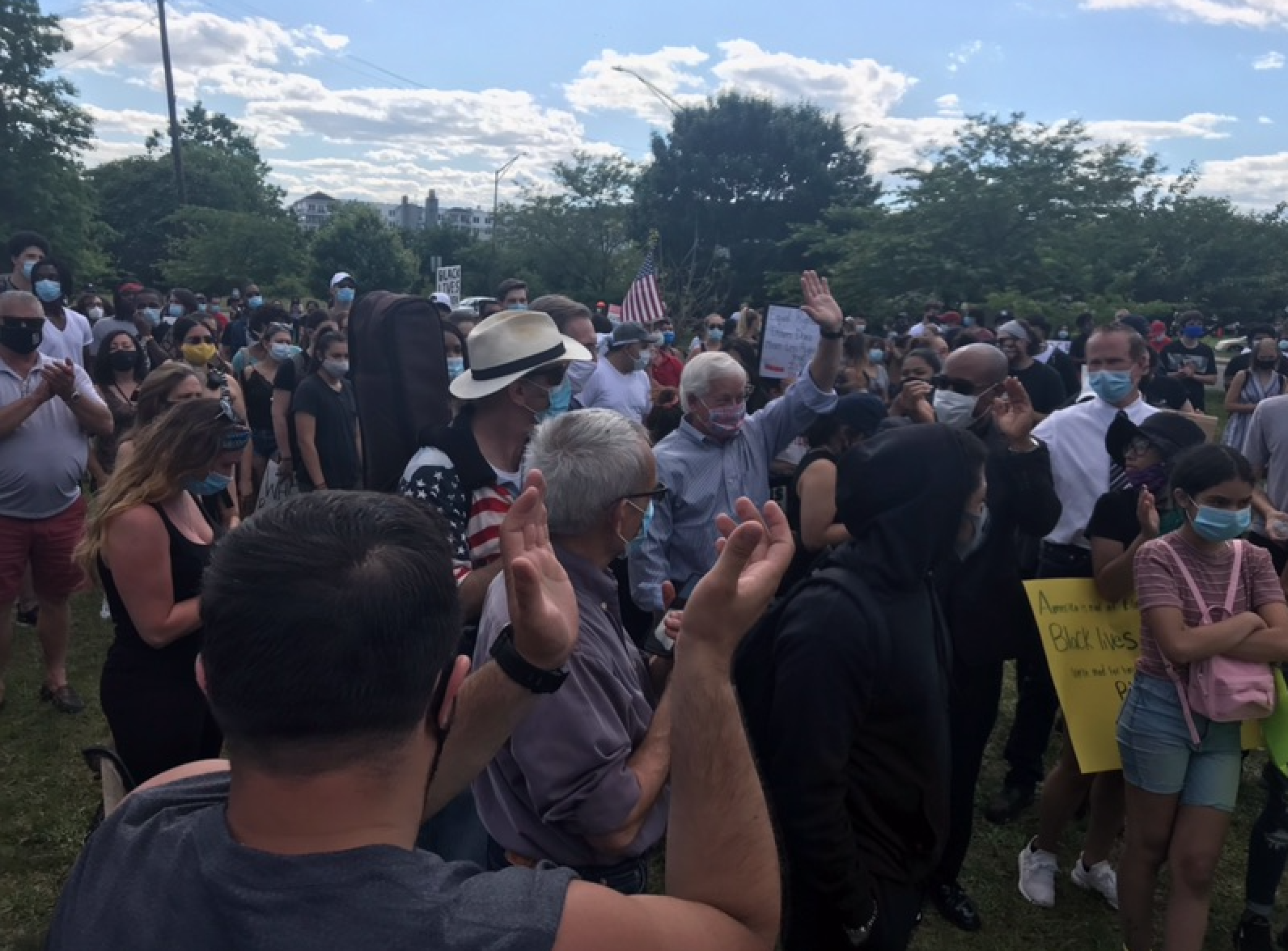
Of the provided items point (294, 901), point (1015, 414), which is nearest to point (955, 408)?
point (1015, 414)

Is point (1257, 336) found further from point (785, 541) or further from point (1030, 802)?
point (785, 541)

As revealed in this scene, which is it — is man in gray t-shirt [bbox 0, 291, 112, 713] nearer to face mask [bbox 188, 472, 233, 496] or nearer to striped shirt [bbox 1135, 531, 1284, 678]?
face mask [bbox 188, 472, 233, 496]

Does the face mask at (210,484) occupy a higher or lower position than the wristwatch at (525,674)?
lower

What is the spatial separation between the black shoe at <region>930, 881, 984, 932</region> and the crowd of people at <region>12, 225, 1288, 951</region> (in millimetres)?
20

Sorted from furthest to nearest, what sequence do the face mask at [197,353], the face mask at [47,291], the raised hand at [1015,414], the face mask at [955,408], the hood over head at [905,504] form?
the face mask at [47,291] < the face mask at [197,353] < the face mask at [955,408] < the raised hand at [1015,414] < the hood over head at [905,504]

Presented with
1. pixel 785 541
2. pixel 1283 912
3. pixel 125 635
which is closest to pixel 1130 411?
pixel 1283 912

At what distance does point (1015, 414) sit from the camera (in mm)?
3840

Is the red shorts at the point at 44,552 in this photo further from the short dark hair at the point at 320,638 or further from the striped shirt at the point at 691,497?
the short dark hair at the point at 320,638

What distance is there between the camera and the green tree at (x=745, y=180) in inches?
1470

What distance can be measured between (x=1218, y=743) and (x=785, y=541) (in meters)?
2.38

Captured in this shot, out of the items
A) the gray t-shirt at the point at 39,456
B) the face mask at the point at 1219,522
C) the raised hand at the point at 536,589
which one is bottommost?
the gray t-shirt at the point at 39,456

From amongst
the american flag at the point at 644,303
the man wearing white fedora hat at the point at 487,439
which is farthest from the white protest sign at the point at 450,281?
the man wearing white fedora hat at the point at 487,439

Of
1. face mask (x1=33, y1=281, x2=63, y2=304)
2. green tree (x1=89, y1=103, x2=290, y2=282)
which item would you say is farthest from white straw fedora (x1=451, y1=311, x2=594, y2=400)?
green tree (x1=89, y1=103, x2=290, y2=282)

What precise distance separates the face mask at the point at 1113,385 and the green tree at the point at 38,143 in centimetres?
3685
